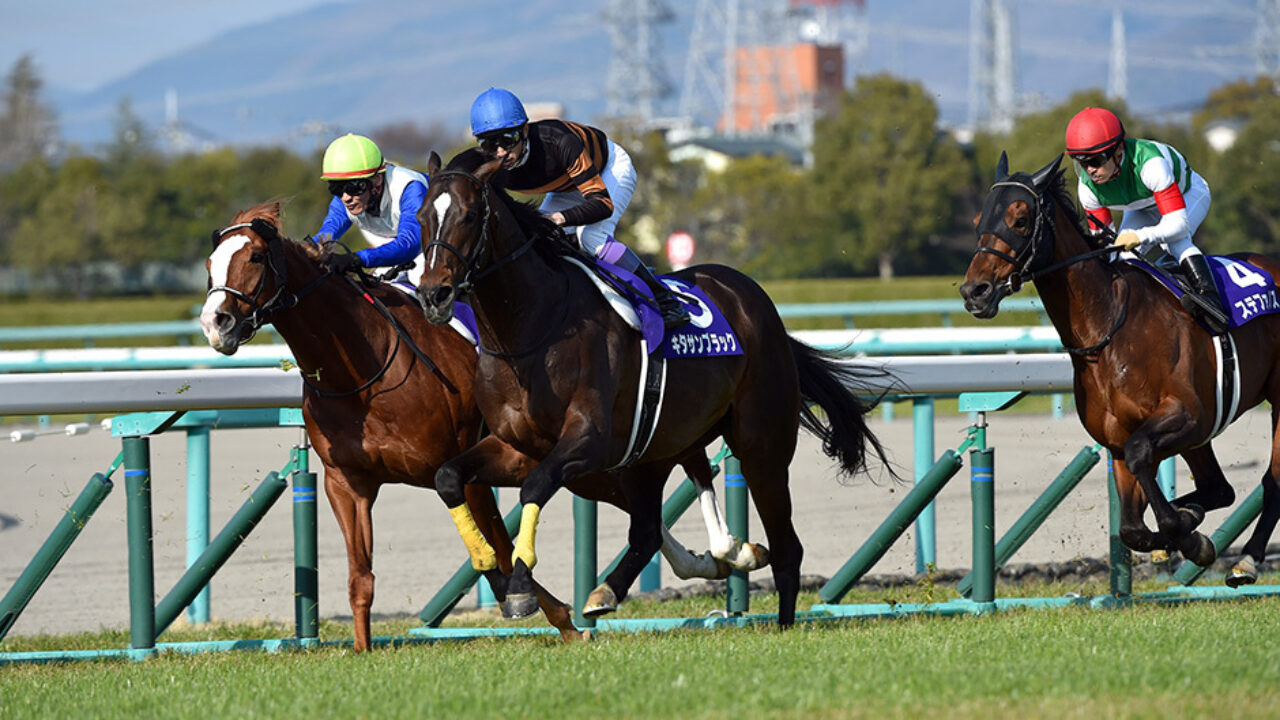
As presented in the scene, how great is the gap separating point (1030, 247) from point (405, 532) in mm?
4727

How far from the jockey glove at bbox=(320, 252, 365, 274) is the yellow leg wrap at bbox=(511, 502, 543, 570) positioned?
1.26 metres

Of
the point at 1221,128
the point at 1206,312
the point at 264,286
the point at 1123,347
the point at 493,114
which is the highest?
the point at 1221,128

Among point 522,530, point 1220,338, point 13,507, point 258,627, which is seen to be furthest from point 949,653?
point 13,507

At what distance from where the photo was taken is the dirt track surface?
26.6 feet

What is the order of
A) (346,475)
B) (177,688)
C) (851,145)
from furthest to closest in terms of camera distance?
(851,145)
(346,475)
(177,688)

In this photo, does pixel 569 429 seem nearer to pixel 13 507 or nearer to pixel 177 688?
pixel 177 688

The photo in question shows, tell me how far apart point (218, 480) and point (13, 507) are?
4.47ft

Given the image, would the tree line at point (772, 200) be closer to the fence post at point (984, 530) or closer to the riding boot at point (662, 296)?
the fence post at point (984, 530)

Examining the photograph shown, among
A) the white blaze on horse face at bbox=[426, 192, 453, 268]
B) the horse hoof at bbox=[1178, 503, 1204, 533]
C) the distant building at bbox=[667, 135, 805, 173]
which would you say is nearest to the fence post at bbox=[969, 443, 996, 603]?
the horse hoof at bbox=[1178, 503, 1204, 533]

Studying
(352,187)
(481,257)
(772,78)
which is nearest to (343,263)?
(352,187)

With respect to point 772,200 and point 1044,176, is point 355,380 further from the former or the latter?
point 772,200

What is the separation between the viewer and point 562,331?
5.68 metres

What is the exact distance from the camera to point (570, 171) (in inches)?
240

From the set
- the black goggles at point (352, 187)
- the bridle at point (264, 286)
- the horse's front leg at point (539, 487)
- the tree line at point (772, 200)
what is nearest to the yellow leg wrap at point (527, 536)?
the horse's front leg at point (539, 487)
